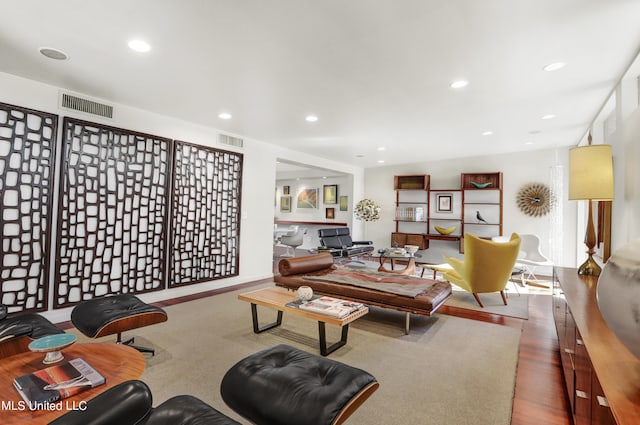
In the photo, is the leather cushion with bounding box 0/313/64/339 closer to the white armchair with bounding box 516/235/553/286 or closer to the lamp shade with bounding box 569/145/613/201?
the lamp shade with bounding box 569/145/613/201

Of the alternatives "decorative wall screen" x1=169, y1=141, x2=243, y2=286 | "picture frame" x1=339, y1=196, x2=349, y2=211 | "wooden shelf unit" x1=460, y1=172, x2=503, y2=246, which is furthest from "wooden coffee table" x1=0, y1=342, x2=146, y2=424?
"picture frame" x1=339, y1=196, x2=349, y2=211

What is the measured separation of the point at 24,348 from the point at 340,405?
2.01m

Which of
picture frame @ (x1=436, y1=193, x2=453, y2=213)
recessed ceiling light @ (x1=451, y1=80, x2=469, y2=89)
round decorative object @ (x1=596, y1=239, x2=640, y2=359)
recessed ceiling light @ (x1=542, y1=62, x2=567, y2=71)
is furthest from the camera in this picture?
picture frame @ (x1=436, y1=193, x2=453, y2=213)

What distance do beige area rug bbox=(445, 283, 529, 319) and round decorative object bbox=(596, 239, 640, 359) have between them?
327 centimetres

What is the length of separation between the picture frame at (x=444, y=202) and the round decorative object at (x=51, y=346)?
24.1 ft

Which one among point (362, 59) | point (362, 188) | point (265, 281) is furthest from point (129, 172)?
point (362, 188)

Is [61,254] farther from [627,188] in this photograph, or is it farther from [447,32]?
[627,188]

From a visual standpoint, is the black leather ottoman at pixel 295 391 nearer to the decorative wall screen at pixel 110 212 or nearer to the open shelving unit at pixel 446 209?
the decorative wall screen at pixel 110 212

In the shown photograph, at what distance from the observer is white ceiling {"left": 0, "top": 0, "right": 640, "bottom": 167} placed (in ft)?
6.77

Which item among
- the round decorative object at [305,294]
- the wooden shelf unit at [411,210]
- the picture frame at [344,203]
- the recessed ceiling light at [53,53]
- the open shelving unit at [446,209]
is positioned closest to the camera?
the recessed ceiling light at [53,53]

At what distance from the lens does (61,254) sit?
3.46m

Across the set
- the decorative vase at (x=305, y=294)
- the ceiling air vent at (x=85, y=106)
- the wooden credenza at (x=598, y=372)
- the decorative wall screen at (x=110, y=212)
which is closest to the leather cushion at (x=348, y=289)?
the decorative vase at (x=305, y=294)

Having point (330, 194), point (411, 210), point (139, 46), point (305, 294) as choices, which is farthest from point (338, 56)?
point (330, 194)

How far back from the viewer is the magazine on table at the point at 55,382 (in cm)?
137
